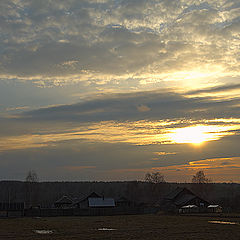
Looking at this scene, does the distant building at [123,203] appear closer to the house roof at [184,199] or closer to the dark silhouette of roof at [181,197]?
the dark silhouette of roof at [181,197]

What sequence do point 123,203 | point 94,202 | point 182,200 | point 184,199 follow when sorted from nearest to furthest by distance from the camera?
1. point 94,202
2. point 184,199
3. point 182,200
4. point 123,203

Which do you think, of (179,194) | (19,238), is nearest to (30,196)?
(179,194)

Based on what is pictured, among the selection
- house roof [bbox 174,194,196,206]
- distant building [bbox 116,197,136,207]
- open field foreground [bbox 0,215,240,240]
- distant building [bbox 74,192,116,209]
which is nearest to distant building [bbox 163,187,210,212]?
house roof [bbox 174,194,196,206]

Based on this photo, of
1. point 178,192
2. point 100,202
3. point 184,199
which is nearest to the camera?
point 100,202

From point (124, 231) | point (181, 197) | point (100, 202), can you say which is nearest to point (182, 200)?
point (181, 197)

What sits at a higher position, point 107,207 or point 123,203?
point 123,203

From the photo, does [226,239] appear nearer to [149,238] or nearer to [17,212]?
[149,238]

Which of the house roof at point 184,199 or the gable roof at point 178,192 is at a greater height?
the gable roof at point 178,192

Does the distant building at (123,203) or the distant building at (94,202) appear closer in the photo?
the distant building at (94,202)

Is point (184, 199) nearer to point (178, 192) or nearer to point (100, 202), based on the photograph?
point (178, 192)

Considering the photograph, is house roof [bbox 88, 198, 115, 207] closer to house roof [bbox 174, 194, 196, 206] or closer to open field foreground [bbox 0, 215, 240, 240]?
house roof [bbox 174, 194, 196, 206]

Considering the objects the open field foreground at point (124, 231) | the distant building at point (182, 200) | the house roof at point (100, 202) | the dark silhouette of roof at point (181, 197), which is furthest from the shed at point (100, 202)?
the open field foreground at point (124, 231)

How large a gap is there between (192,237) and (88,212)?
63.8m

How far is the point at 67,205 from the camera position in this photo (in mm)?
124438
